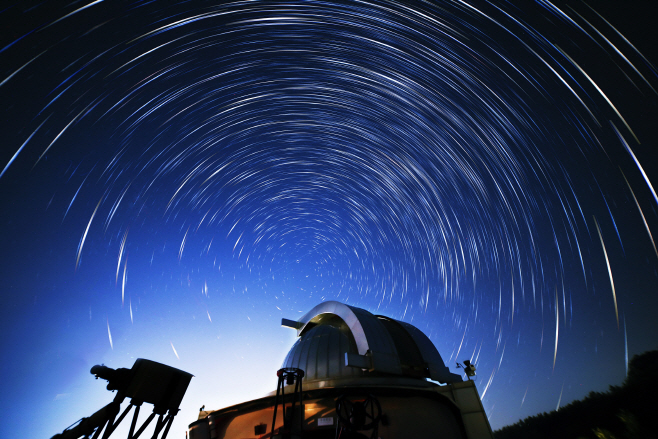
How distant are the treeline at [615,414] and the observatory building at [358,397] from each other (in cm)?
2415

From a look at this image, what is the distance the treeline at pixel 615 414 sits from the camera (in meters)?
26.1

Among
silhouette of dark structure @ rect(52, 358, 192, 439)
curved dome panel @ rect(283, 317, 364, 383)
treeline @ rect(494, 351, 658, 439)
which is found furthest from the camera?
treeline @ rect(494, 351, 658, 439)

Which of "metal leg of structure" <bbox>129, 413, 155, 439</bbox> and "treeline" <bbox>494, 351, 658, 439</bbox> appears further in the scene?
"treeline" <bbox>494, 351, 658, 439</bbox>

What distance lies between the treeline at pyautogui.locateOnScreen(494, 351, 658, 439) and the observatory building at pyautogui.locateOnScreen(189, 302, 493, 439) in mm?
24147

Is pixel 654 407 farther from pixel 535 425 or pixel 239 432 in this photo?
pixel 239 432

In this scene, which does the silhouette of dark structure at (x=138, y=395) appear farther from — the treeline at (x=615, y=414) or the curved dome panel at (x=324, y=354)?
the treeline at (x=615, y=414)

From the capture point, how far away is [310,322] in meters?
15.2

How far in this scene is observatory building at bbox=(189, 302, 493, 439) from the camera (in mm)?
8477

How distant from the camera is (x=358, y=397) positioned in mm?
8820

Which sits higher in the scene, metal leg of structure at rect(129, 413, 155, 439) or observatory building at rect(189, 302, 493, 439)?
observatory building at rect(189, 302, 493, 439)

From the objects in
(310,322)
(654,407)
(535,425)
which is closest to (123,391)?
(310,322)

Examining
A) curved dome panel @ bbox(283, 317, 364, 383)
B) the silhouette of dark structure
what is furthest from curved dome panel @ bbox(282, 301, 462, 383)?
the silhouette of dark structure

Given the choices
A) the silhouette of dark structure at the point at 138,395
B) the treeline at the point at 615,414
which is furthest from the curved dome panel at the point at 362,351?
the treeline at the point at 615,414

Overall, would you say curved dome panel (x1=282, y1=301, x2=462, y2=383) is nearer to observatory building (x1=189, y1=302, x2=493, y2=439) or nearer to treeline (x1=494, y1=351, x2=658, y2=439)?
observatory building (x1=189, y1=302, x2=493, y2=439)
